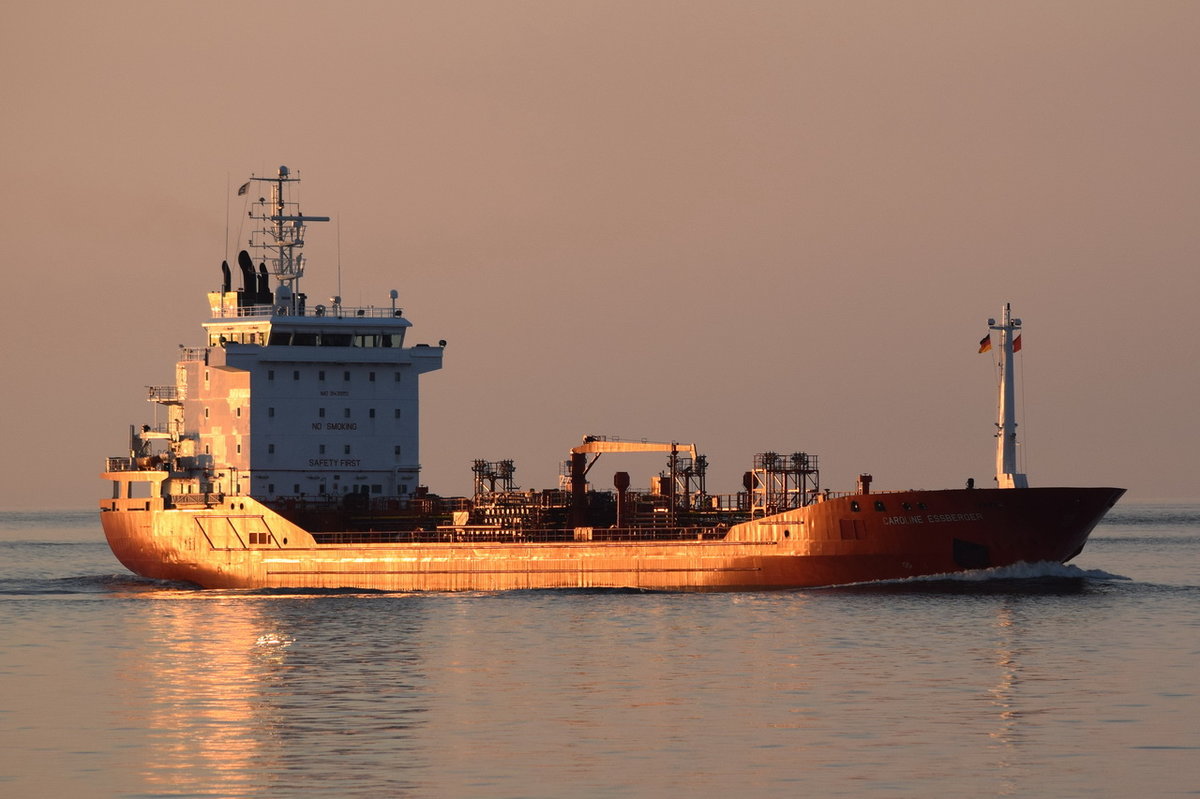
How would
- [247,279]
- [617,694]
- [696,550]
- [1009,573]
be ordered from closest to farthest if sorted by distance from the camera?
[617,694] → [1009,573] → [696,550] → [247,279]

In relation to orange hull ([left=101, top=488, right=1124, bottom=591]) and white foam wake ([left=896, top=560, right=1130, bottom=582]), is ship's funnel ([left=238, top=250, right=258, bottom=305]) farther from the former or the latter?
white foam wake ([left=896, top=560, right=1130, bottom=582])

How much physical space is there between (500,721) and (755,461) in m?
28.1

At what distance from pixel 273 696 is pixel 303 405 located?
99.4ft

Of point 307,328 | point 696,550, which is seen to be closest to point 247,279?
point 307,328

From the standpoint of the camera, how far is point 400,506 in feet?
223

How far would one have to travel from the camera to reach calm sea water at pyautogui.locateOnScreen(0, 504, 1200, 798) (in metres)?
29.7

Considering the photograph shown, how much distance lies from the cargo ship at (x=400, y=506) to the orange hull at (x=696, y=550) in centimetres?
6

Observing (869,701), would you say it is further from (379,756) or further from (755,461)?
(755,461)

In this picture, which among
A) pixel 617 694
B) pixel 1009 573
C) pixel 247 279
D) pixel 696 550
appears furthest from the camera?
pixel 247 279

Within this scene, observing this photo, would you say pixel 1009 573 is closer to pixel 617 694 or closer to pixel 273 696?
pixel 617 694

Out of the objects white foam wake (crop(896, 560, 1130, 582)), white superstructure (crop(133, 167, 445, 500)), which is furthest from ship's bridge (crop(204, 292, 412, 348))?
white foam wake (crop(896, 560, 1130, 582))

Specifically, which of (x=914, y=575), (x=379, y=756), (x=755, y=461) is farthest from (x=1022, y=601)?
(x=379, y=756)

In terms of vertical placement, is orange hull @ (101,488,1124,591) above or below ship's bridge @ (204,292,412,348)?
below

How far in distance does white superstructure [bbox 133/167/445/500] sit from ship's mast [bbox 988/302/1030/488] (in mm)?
21543
